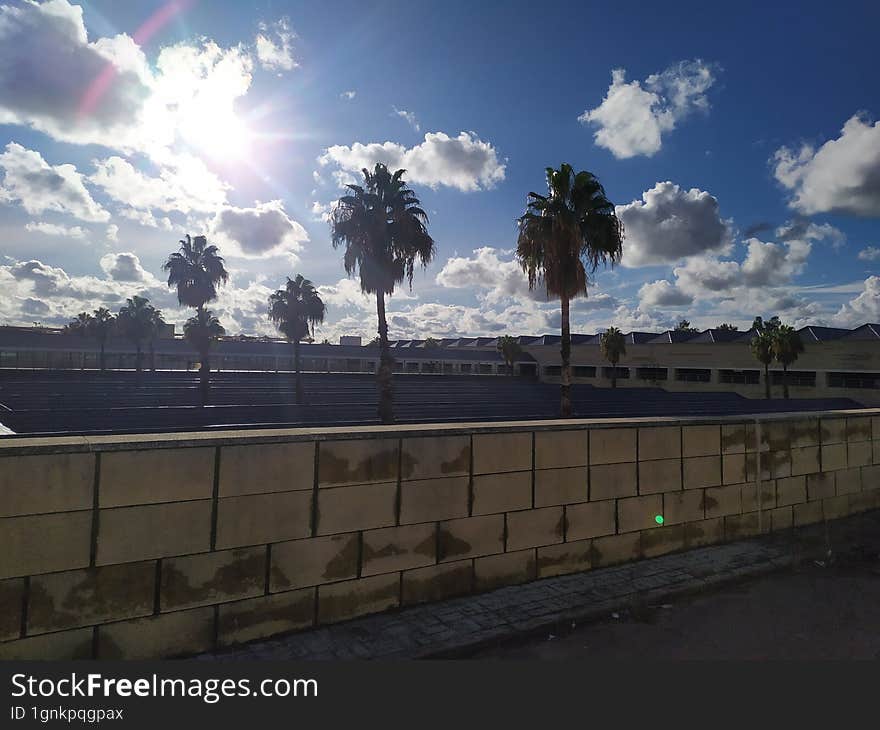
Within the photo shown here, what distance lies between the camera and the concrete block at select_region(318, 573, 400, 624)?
17.0 feet

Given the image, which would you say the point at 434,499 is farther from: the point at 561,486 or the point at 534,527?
the point at 561,486

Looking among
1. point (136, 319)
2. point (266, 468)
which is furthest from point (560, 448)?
point (136, 319)

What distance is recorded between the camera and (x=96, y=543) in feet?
13.9

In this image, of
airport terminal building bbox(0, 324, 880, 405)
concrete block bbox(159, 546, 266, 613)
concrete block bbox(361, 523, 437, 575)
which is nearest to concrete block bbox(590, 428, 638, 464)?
concrete block bbox(361, 523, 437, 575)

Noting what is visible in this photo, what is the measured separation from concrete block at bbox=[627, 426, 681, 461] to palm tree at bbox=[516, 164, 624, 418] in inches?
497

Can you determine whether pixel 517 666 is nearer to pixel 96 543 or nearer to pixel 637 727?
pixel 637 727

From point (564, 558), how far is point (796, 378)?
51.6 m

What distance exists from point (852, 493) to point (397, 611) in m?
9.43

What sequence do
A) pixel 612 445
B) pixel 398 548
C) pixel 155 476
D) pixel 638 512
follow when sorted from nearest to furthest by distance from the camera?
pixel 155 476
pixel 398 548
pixel 612 445
pixel 638 512

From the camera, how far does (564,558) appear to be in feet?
21.8

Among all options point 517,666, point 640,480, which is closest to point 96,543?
point 517,666

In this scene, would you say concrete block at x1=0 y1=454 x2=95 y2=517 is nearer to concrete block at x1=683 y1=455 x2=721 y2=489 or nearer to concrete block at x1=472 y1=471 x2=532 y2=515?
concrete block at x1=472 y1=471 x2=532 y2=515

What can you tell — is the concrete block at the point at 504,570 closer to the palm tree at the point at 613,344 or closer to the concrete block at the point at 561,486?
the concrete block at the point at 561,486

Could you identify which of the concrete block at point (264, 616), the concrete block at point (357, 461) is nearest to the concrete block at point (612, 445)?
the concrete block at point (357, 461)
